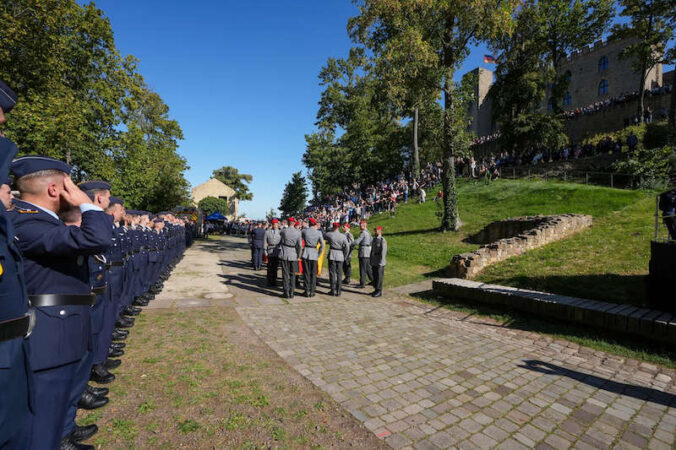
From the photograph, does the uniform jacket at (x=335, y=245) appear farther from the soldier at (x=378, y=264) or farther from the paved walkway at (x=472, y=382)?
the paved walkway at (x=472, y=382)

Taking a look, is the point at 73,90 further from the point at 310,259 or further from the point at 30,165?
the point at 30,165

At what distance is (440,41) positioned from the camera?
1698cm

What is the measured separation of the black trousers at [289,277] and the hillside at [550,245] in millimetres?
3515

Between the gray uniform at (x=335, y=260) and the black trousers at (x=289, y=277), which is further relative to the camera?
the gray uniform at (x=335, y=260)

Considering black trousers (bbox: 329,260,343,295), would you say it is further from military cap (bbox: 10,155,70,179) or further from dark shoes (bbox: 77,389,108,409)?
military cap (bbox: 10,155,70,179)

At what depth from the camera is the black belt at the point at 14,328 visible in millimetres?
1595

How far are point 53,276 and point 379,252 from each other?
7.89 metres

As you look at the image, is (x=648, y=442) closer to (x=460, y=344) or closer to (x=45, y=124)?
(x=460, y=344)

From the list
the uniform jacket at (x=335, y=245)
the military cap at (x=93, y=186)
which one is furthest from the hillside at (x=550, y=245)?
the military cap at (x=93, y=186)

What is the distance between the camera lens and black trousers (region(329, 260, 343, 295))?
9211 mm

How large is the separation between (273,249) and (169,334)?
504cm

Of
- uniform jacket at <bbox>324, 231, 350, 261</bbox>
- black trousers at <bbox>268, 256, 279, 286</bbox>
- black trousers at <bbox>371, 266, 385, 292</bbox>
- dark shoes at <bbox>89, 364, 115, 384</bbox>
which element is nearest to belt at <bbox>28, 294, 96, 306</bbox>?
dark shoes at <bbox>89, 364, 115, 384</bbox>

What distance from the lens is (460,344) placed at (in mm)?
5539

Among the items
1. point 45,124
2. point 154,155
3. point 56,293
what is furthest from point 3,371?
point 154,155
